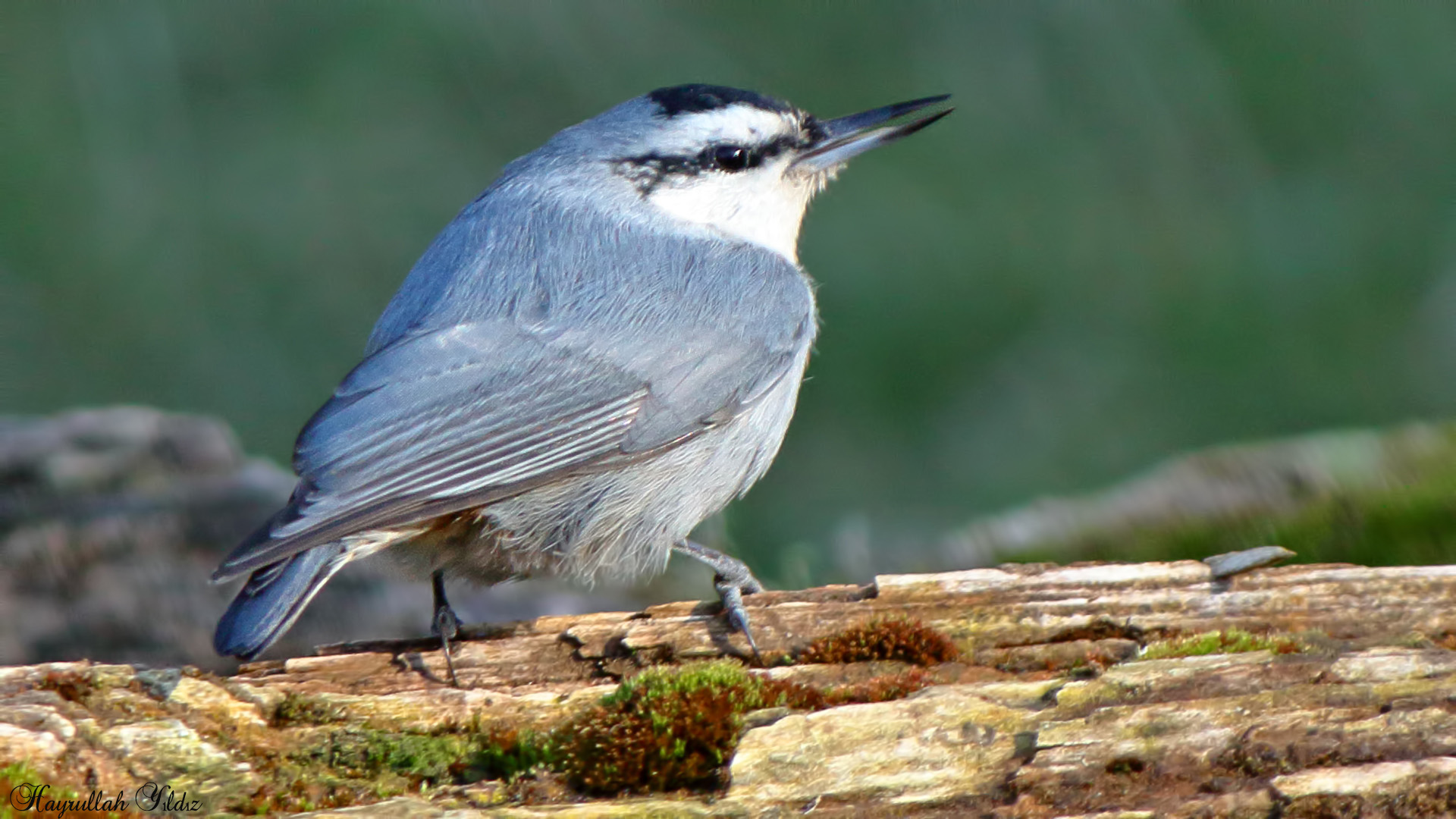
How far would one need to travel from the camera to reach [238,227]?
22.2 feet

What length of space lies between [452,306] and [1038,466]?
3.58 meters

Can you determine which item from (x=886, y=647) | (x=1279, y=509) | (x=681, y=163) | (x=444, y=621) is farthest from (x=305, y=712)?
(x=1279, y=509)

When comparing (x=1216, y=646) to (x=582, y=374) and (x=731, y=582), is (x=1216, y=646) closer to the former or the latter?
(x=731, y=582)

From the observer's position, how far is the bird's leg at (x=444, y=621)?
11.1ft

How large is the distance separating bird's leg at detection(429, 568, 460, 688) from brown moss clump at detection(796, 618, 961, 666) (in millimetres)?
828

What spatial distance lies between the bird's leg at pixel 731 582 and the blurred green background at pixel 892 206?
2400 millimetres

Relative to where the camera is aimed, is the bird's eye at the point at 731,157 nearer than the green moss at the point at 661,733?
No

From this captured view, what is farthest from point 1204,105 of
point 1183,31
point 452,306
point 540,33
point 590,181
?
point 452,306

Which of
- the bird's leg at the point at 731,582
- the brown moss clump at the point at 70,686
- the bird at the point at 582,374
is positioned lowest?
the bird's leg at the point at 731,582

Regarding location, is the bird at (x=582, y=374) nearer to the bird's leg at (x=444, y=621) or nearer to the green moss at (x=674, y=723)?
the bird's leg at (x=444, y=621)

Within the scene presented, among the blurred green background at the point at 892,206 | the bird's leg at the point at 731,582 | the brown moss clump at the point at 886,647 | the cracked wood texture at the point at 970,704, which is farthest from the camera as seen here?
the blurred green background at the point at 892,206

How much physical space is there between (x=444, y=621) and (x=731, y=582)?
708 millimetres

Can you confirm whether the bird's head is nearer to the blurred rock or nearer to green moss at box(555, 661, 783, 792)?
the blurred rock

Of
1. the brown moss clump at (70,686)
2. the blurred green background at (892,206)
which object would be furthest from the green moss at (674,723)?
the blurred green background at (892,206)
